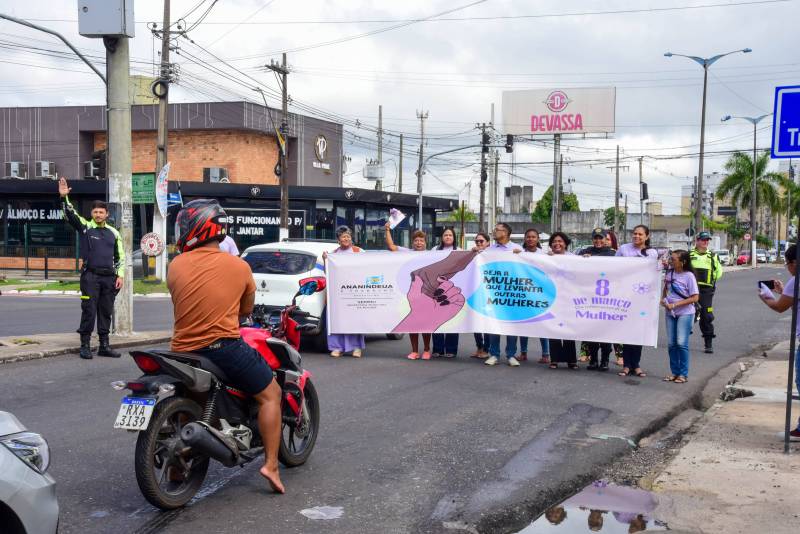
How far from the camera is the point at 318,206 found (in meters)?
44.8

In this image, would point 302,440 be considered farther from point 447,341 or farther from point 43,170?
point 43,170

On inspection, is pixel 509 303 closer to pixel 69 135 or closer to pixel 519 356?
pixel 519 356

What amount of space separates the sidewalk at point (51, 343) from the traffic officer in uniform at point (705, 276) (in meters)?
8.53

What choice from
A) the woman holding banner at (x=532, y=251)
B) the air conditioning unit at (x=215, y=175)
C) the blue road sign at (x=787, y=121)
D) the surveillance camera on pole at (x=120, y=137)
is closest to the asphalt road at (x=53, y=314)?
the surveillance camera on pole at (x=120, y=137)

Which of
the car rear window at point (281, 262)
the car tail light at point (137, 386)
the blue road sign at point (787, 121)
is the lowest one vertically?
the car tail light at point (137, 386)

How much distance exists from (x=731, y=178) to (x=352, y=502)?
7231 centimetres

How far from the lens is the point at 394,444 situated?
721 cm

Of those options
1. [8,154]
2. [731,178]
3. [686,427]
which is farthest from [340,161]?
[686,427]

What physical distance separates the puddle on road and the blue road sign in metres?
3.22

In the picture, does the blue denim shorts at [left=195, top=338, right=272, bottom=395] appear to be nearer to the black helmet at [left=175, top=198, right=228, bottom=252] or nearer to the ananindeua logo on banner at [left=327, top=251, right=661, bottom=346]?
the black helmet at [left=175, top=198, right=228, bottom=252]

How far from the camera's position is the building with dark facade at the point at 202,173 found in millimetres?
42531

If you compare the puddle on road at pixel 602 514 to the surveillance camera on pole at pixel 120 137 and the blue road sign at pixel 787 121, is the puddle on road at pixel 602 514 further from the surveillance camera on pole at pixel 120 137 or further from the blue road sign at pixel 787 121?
the surveillance camera on pole at pixel 120 137

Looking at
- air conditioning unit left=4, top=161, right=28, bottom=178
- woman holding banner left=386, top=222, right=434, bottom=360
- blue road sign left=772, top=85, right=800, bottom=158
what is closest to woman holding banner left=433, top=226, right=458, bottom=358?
woman holding banner left=386, top=222, right=434, bottom=360

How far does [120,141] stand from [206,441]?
28.9 ft
